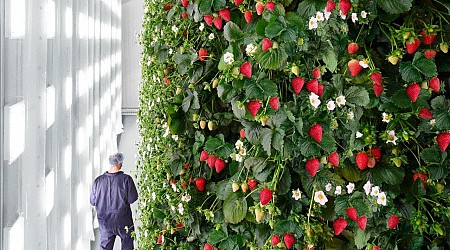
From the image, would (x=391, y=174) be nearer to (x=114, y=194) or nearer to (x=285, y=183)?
(x=285, y=183)

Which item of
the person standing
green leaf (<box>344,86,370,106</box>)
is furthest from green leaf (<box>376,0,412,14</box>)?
the person standing

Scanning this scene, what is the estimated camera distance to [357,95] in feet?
5.30

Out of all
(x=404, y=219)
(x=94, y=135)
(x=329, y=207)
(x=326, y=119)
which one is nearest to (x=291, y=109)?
(x=326, y=119)

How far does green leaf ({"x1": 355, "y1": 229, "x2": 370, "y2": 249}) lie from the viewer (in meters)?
1.63

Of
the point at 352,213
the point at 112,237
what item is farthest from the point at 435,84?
the point at 112,237

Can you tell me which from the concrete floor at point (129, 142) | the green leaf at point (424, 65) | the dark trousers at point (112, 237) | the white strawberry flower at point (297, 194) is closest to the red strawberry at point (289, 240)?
the white strawberry flower at point (297, 194)

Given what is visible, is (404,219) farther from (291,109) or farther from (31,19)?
(31,19)

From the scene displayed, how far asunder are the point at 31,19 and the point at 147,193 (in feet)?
3.36

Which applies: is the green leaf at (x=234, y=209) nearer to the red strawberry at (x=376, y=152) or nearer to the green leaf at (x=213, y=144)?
the green leaf at (x=213, y=144)

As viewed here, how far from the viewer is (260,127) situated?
5.60ft

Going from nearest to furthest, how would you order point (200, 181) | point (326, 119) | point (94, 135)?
point (326, 119), point (200, 181), point (94, 135)

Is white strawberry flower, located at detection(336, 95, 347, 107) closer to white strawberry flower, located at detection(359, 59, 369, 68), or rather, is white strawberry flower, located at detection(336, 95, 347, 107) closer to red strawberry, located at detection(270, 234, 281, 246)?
white strawberry flower, located at detection(359, 59, 369, 68)

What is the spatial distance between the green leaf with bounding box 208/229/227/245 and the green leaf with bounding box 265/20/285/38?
2.05 feet

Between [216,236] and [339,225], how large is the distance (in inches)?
15.1
